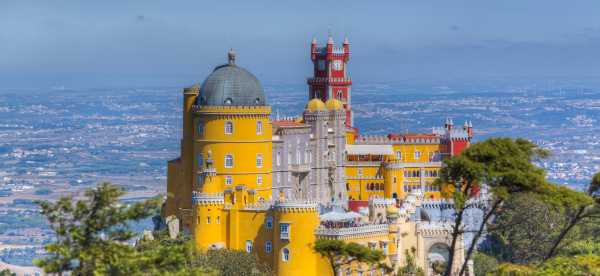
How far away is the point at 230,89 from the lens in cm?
11438

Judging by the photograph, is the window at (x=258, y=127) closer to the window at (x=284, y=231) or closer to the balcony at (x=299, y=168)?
the balcony at (x=299, y=168)

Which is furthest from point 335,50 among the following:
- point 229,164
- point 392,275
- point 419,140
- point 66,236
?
point 66,236

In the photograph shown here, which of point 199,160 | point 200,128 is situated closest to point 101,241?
point 199,160

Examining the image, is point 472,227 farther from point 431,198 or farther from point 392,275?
point 392,275

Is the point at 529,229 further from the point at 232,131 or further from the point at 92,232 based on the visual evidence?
the point at 92,232

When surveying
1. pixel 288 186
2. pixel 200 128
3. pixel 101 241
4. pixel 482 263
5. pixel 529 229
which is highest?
pixel 200 128

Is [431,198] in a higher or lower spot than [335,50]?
lower

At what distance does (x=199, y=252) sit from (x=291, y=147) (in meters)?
20.8

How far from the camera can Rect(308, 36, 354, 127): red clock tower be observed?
146750mm

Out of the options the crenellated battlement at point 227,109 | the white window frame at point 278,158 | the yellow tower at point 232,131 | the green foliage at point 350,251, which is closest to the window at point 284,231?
the yellow tower at point 232,131

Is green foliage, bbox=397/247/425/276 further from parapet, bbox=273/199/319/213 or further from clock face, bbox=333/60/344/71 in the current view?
clock face, bbox=333/60/344/71

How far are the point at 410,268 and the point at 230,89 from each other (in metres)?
18.6

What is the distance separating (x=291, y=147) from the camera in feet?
401

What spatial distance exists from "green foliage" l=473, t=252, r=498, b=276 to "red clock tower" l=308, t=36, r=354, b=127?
29.6 m
